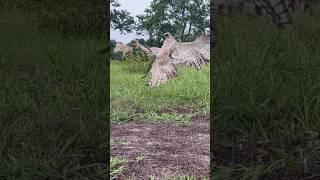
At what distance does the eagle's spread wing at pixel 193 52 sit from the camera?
255 cm

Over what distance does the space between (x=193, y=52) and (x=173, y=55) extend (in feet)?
0.28

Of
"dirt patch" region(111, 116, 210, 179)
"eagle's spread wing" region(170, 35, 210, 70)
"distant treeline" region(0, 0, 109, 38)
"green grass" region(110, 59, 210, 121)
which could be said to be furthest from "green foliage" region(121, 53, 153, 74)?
"distant treeline" region(0, 0, 109, 38)

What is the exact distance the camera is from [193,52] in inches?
100

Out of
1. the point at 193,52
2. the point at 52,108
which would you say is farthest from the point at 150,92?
the point at 52,108

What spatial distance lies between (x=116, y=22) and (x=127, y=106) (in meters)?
0.34

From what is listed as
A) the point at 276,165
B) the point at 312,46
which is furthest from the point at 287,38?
the point at 276,165

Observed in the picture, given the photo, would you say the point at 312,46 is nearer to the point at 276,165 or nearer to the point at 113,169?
the point at 276,165

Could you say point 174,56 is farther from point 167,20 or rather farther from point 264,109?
point 264,109

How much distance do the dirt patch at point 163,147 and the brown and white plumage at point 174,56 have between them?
211mm

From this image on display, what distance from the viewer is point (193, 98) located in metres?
2.56

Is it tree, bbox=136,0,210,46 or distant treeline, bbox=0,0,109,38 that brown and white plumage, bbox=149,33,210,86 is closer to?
tree, bbox=136,0,210,46

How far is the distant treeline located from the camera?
294 centimetres

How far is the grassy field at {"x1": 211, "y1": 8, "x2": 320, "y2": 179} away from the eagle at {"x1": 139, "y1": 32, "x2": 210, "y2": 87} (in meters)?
0.08

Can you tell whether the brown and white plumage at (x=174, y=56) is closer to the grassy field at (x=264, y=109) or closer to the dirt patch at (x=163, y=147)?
the grassy field at (x=264, y=109)
